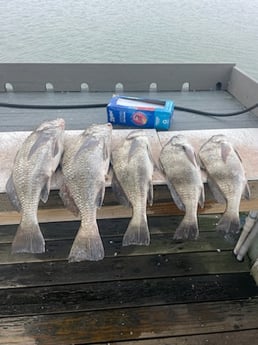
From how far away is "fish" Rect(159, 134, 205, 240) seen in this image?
143 centimetres

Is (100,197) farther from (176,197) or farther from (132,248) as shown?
(132,248)

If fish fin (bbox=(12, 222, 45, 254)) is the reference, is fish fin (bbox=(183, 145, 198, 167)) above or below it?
above

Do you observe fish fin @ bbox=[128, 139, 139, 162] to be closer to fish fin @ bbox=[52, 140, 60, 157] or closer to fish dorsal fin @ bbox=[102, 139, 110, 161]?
fish dorsal fin @ bbox=[102, 139, 110, 161]

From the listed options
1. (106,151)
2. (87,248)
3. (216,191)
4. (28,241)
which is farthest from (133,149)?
(28,241)

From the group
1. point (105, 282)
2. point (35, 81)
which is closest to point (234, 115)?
point (105, 282)

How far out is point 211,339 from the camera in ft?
6.42

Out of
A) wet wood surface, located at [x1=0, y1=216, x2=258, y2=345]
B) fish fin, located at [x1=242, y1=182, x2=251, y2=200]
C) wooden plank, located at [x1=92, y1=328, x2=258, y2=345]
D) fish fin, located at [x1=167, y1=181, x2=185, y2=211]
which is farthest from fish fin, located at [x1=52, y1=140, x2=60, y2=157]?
wooden plank, located at [x1=92, y1=328, x2=258, y2=345]

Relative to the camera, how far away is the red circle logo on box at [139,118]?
2365mm

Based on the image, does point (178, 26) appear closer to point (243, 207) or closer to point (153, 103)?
point (153, 103)

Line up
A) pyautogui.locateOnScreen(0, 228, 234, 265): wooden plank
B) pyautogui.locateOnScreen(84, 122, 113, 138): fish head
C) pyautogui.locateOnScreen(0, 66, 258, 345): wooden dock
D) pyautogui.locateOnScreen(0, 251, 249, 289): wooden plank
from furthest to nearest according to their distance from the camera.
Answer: pyautogui.locateOnScreen(0, 228, 234, 265): wooden plank < pyautogui.locateOnScreen(0, 251, 249, 289): wooden plank < pyautogui.locateOnScreen(0, 66, 258, 345): wooden dock < pyautogui.locateOnScreen(84, 122, 113, 138): fish head

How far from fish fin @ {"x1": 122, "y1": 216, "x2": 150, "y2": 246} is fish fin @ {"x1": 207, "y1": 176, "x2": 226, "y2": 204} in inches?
16.4

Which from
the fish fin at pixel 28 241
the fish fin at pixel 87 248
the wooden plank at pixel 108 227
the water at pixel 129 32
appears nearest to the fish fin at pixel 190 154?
the fish fin at pixel 87 248

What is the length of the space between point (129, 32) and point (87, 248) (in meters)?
9.26

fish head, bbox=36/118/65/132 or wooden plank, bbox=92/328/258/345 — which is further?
wooden plank, bbox=92/328/258/345
